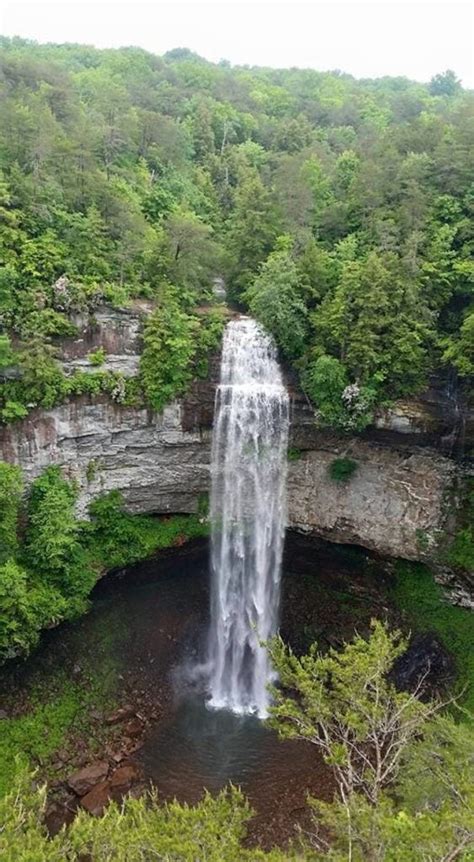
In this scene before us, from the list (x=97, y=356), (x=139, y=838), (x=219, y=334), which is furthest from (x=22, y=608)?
(x=219, y=334)

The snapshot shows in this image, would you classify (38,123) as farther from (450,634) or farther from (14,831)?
(450,634)

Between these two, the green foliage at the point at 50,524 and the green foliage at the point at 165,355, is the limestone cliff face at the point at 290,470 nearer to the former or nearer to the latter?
the green foliage at the point at 50,524

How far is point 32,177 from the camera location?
19609 mm

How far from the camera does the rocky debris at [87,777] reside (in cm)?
1571

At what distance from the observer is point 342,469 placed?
1961 centimetres

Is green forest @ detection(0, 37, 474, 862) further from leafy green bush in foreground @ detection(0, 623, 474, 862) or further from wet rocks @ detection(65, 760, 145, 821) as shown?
leafy green bush in foreground @ detection(0, 623, 474, 862)

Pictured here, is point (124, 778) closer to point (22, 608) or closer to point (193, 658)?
point (193, 658)

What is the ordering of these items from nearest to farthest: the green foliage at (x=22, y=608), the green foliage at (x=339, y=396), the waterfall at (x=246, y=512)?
the green foliage at (x=22, y=608) < the green foliage at (x=339, y=396) < the waterfall at (x=246, y=512)

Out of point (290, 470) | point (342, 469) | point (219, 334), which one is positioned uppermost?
point (219, 334)

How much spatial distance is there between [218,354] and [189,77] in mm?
33535

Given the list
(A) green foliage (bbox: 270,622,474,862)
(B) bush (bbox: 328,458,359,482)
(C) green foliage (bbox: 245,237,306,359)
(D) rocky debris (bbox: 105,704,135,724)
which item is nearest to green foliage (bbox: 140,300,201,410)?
(C) green foliage (bbox: 245,237,306,359)

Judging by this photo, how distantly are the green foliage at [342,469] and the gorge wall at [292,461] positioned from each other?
18 centimetres

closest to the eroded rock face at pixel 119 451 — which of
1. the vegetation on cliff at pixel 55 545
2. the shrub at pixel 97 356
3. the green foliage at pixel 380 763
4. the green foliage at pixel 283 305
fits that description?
the vegetation on cliff at pixel 55 545

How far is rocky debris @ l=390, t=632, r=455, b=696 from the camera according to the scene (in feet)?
59.4
